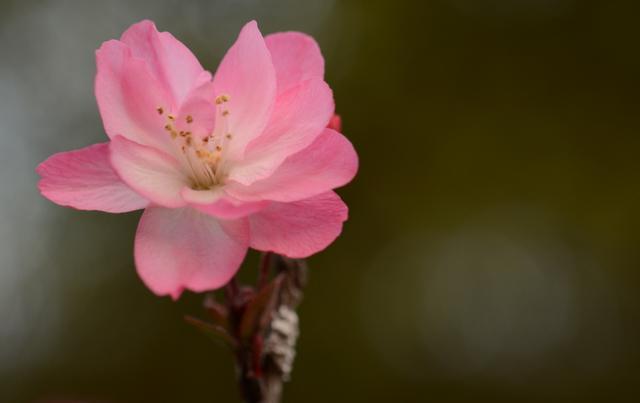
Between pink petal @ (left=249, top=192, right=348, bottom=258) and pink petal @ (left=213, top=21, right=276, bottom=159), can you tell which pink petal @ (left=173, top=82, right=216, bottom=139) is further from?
pink petal @ (left=249, top=192, right=348, bottom=258)

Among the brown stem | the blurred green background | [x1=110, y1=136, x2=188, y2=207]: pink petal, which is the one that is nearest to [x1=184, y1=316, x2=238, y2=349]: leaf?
the brown stem

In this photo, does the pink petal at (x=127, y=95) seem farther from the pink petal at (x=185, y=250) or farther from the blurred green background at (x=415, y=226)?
the blurred green background at (x=415, y=226)

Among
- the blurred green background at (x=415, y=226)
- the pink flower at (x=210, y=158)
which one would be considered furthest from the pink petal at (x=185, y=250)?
the blurred green background at (x=415, y=226)

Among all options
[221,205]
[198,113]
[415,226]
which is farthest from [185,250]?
[415,226]

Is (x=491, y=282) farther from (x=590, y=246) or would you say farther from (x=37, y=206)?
(x=37, y=206)

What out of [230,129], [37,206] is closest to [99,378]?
[37,206]

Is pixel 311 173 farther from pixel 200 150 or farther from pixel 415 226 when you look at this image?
pixel 415 226
